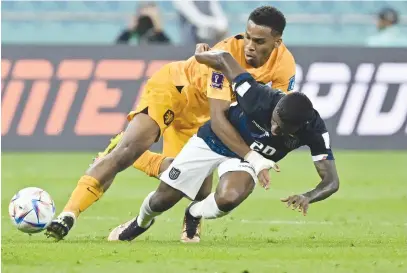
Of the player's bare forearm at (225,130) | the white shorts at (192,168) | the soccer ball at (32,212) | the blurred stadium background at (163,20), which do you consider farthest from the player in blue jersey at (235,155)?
the blurred stadium background at (163,20)

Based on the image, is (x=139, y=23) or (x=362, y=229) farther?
(x=139, y=23)

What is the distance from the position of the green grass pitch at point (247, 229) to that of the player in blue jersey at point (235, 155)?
25 centimetres

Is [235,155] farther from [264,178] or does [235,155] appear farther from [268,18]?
[268,18]

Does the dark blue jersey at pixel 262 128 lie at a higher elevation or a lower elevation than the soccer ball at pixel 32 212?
higher

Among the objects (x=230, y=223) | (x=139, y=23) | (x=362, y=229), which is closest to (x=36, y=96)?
(x=139, y=23)

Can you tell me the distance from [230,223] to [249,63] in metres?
2.17

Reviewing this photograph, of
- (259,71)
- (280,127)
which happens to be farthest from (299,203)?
(259,71)

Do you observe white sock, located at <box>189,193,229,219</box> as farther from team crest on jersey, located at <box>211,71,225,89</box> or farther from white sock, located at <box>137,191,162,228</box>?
team crest on jersey, located at <box>211,71,225,89</box>

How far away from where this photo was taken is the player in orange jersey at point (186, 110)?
8.34 meters

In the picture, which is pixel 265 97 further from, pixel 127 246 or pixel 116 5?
pixel 116 5

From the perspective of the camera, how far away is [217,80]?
8523 millimetres

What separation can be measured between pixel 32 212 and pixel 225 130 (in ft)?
4.84

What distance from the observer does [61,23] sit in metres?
23.3

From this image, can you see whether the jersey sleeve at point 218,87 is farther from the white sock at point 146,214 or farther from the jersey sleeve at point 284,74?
the white sock at point 146,214
